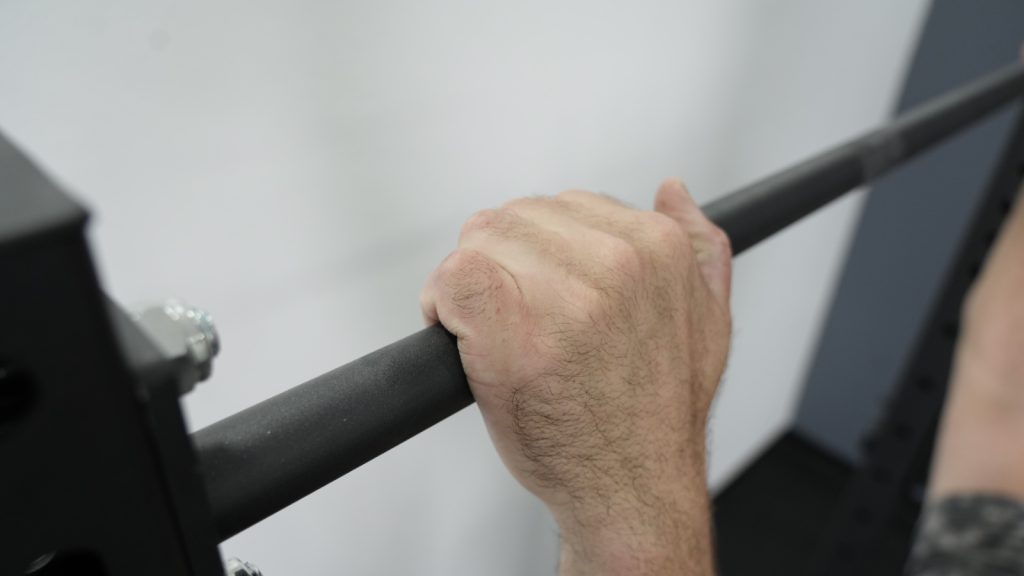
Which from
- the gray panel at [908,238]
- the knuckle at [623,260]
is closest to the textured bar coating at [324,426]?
the knuckle at [623,260]

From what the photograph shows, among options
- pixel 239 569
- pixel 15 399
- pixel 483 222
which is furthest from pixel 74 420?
pixel 483 222

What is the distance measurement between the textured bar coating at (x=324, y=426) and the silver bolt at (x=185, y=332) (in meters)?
0.05

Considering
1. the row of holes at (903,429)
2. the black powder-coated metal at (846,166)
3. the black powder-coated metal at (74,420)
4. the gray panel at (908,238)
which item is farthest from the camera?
the gray panel at (908,238)

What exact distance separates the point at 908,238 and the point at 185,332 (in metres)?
1.47

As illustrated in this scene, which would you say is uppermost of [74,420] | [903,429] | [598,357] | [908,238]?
[74,420]

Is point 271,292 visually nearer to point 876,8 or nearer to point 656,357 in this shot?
point 656,357

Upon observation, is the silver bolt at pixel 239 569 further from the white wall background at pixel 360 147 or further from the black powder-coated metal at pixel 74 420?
the white wall background at pixel 360 147

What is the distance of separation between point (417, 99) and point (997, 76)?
619 mm

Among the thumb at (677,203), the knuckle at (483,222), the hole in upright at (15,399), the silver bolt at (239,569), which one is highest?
the hole in upright at (15,399)

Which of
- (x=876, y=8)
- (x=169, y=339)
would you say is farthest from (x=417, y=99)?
(x=876, y=8)

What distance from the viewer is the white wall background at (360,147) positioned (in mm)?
410

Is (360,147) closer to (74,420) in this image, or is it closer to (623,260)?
(623,260)

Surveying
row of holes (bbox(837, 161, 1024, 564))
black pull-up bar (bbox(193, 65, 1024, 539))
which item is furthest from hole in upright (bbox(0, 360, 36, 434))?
row of holes (bbox(837, 161, 1024, 564))

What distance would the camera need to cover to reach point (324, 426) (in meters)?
0.28
